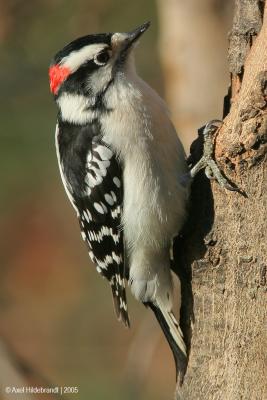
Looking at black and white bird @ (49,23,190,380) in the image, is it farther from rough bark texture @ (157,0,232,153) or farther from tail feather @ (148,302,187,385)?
rough bark texture @ (157,0,232,153)

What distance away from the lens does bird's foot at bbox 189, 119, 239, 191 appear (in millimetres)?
3334

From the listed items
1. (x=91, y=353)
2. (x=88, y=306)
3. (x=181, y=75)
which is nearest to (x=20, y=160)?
(x=88, y=306)

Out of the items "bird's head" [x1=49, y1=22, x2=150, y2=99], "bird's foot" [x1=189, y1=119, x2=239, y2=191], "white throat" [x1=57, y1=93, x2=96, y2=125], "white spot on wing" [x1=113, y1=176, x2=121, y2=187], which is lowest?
"white spot on wing" [x1=113, y1=176, x2=121, y2=187]

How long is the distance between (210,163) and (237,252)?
Result: 0.42 metres

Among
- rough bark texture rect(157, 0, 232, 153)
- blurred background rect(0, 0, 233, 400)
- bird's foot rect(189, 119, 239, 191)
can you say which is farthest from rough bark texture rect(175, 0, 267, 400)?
rough bark texture rect(157, 0, 232, 153)

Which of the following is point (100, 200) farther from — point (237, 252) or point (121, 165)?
point (237, 252)

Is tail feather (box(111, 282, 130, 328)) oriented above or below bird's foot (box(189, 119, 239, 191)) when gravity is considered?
below

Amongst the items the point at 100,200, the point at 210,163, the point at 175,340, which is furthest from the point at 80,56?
the point at 175,340

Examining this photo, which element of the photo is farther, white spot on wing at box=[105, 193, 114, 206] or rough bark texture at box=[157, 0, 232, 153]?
rough bark texture at box=[157, 0, 232, 153]

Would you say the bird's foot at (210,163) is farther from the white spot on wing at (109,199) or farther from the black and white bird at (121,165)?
the white spot on wing at (109,199)

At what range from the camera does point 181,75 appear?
5.44 m

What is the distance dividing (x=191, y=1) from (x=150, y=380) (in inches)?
169

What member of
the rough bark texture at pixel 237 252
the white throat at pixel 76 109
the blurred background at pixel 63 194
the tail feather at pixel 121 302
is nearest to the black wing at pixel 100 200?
the tail feather at pixel 121 302

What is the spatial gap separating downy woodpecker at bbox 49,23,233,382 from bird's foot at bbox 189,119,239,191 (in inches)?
8.0
